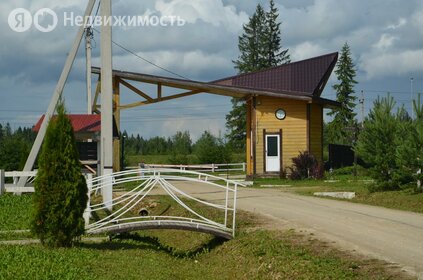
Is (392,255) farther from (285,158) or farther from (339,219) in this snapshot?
(285,158)

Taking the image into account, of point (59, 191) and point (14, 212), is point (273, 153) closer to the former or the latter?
point (14, 212)

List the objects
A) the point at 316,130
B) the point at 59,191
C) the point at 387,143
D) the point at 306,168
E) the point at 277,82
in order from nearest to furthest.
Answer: the point at 59,191 → the point at 387,143 → the point at 306,168 → the point at 316,130 → the point at 277,82

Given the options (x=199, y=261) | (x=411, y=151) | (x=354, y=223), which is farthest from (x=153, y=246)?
(x=411, y=151)

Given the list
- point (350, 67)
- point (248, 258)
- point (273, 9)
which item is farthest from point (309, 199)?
point (273, 9)

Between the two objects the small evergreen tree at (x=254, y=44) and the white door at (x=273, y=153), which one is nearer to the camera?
the white door at (x=273, y=153)

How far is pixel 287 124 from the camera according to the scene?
27.2 m

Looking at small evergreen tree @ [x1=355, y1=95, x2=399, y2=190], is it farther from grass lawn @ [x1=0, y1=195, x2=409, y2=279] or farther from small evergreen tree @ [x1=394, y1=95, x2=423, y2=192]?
grass lawn @ [x1=0, y1=195, x2=409, y2=279]

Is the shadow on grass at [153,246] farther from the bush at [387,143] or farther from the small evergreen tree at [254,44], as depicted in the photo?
the small evergreen tree at [254,44]

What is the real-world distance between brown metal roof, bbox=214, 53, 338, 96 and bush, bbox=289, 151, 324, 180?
295cm

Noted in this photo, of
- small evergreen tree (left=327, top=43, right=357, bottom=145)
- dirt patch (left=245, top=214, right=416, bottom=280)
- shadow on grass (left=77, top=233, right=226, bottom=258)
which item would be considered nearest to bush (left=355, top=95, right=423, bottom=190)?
dirt patch (left=245, top=214, right=416, bottom=280)

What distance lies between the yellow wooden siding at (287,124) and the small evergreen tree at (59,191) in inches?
676

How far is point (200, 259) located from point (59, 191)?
2.81 metres

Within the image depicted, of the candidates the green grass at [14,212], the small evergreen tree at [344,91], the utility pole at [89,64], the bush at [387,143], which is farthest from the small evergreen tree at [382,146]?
the small evergreen tree at [344,91]

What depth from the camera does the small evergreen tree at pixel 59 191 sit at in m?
10.2
